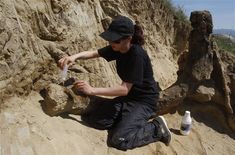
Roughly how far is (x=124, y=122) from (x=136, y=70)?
66 centimetres

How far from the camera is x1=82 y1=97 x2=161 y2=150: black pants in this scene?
539 cm

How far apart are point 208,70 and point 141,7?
284cm

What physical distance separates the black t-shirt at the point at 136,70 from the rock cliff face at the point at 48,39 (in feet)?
2.08

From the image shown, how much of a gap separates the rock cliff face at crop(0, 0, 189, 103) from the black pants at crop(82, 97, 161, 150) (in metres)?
0.66

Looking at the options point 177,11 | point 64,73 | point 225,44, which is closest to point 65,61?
point 64,73

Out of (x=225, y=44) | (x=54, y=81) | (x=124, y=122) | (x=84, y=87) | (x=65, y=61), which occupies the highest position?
(x=65, y=61)

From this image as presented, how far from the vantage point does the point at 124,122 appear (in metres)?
5.50

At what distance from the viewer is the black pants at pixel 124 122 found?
5391 mm

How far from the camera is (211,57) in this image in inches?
273

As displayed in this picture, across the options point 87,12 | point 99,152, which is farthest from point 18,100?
point 87,12

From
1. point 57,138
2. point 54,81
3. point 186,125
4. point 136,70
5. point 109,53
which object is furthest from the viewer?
point 186,125

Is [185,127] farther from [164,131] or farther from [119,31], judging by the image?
[119,31]

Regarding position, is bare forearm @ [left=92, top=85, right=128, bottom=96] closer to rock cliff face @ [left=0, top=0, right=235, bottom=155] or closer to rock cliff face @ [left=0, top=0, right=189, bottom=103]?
rock cliff face @ [left=0, top=0, right=235, bottom=155]

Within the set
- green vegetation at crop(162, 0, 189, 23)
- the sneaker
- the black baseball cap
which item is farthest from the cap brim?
green vegetation at crop(162, 0, 189, 23)
